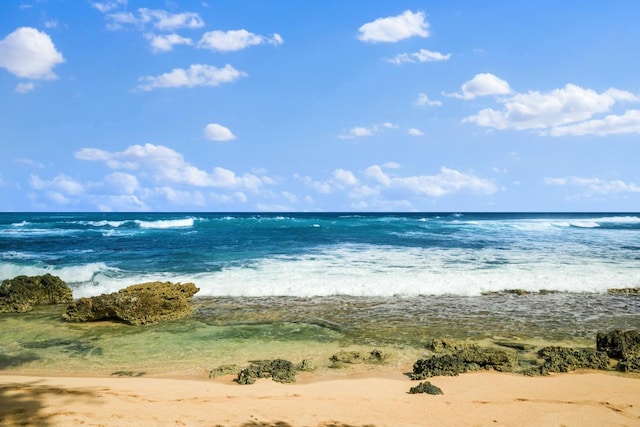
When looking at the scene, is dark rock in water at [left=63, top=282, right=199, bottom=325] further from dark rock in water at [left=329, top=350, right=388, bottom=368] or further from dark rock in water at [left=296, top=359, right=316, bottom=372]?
dark rock in water at [left=329, top=350, right=388, bottom=368]

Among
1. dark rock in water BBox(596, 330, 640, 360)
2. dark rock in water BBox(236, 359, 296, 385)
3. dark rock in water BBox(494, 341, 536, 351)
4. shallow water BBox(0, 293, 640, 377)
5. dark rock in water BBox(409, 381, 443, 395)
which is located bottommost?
shallow water BBox(0, 293, 640, 377)

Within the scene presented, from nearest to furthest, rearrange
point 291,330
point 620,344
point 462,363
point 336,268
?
point 462,363 → point 620,344 → point 291,330 → point 336,268

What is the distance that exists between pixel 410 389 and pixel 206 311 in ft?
23.4

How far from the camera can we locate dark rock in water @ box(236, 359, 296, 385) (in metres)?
6.54

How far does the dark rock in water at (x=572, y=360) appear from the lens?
695cm

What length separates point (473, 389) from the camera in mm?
6137

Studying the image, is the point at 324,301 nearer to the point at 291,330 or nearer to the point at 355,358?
the point at 291,330

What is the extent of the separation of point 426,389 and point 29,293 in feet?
39.3

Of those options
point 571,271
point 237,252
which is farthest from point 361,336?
point 237,252

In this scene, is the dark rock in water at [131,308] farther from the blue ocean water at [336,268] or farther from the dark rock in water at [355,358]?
the dark rock in water at [355,358]

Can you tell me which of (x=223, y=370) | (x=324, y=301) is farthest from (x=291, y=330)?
(x=324, y=301)

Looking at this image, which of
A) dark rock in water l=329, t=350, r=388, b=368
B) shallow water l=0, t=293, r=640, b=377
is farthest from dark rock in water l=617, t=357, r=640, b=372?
dark rock in water l=329, t=350, r=388, b=368

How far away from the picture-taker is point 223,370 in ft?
22.9

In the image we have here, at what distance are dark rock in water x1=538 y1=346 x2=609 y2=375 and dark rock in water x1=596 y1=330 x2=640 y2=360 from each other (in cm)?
26
